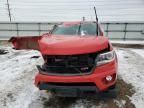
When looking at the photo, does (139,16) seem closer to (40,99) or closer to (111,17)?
(111,17)

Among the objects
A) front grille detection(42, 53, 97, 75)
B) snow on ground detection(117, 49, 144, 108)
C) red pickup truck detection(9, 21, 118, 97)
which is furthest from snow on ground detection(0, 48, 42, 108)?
snow on ground detection(117, 49, 144, 108)

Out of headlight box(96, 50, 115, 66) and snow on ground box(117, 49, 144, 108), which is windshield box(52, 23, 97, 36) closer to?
headlight box(96, 50, 115, 66)

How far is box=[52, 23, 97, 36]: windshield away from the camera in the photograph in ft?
19.1

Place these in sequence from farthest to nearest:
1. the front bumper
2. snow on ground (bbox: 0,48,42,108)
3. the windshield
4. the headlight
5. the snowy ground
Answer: the windshield < snow on ground (bbox: 0,48,42,108) < the snowy ground < the headlight < the front bumper

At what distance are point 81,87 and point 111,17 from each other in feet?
59.8

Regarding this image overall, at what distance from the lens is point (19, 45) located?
420 inches

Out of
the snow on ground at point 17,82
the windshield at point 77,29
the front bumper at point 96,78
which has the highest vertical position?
the windshield at point 77,29

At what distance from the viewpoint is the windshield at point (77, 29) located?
583cm

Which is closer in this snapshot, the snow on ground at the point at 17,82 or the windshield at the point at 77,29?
the snow on ground at the point at 17,82

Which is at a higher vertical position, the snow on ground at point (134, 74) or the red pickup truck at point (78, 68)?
the red pickup truck at point (78, 68)

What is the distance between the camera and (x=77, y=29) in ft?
19.6

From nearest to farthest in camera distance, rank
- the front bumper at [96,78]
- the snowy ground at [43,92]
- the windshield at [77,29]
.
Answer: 1. the front bumper at [96,78]
2. the snowy ground at [43,92]
3. the windshield at [77,29]

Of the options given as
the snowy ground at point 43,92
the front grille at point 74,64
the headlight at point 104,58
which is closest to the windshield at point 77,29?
the headlight at point 104,58

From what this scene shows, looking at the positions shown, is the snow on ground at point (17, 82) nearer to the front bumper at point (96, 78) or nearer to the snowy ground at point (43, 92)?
the snowy ground at point (43, 92)
